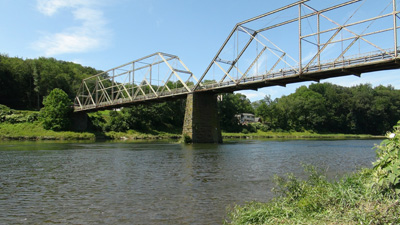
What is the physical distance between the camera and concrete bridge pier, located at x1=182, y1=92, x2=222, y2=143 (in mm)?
54188

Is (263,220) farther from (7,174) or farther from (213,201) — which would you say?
(7,174)

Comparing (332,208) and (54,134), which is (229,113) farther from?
(332,208)

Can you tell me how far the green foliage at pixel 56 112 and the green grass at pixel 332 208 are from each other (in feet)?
248

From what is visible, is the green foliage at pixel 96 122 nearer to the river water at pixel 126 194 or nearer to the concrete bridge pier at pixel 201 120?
the concrete bridge pier at pixel 201 120

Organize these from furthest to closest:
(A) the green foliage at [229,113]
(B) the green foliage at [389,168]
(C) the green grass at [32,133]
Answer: (A) the green foliage at [229,113]
(C) the green grass at [32,133]
(B) the green foliage at [389,168]

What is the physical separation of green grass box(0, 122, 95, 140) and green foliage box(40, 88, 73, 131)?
79.9 inches

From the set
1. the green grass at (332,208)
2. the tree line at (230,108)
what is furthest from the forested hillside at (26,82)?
the green grass at (332,208)

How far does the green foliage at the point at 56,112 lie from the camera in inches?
2936

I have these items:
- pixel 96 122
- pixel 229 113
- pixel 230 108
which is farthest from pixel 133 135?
pixel 230 108

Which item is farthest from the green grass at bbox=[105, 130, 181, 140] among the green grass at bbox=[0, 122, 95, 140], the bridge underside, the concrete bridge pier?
the bridge underside

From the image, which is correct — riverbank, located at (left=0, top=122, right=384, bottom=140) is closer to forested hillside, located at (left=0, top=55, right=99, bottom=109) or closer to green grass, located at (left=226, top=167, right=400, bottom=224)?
forested hillside, located at (left=0, top=55, right=99, bottom=109)

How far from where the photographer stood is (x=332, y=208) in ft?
21.9

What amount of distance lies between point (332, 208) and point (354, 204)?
45 centimetres

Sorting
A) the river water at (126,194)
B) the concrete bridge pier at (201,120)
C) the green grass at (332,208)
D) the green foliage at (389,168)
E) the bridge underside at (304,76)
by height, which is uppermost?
the bridge underside at (304,76)
